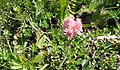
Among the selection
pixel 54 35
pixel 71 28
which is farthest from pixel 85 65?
pixel 71 28

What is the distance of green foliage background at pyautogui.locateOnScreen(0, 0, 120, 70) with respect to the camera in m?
2.31

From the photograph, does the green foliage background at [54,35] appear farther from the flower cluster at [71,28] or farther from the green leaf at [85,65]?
the flower cluster at [71,28]

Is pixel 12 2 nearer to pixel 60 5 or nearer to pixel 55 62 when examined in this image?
pixel 60 5

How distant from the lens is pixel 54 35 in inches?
95.0

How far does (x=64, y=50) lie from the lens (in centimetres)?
234

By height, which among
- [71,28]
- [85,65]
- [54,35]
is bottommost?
[85,65]

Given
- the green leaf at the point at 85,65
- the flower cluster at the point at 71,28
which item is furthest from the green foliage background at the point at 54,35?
the flower cluster at the point at 71,28

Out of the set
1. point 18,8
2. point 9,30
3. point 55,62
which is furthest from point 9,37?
point 55,62

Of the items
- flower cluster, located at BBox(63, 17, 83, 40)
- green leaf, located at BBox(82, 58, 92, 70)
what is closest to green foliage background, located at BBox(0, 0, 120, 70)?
green leaf, located at BBox(82, 58, 92, 70)

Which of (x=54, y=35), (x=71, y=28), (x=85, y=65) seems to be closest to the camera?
(x=71, y=28)

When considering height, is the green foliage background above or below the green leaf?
above

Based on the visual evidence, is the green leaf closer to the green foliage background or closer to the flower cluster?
the green foliage background

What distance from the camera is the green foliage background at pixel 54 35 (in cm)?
231

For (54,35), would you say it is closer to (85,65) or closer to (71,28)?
(85,65)
